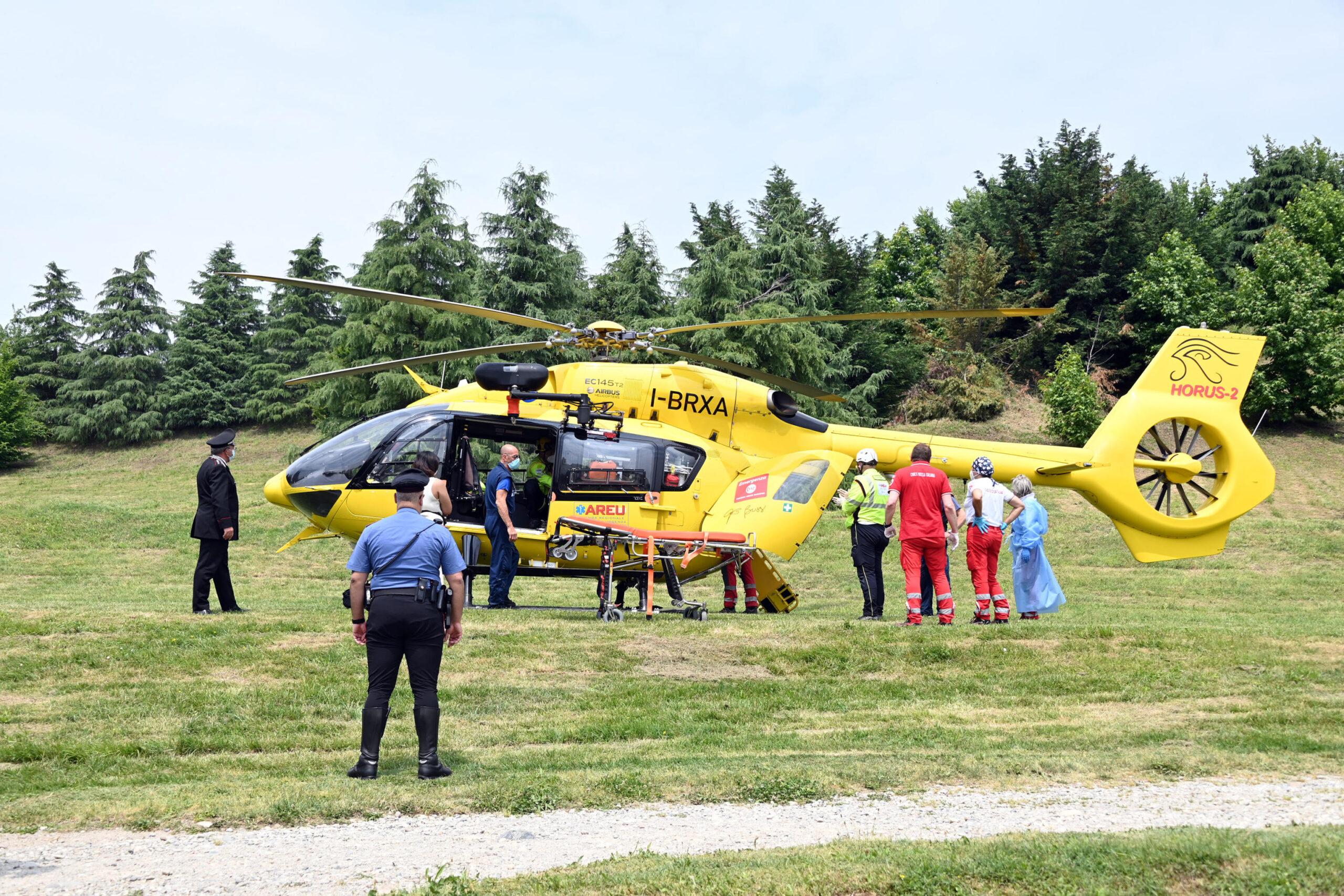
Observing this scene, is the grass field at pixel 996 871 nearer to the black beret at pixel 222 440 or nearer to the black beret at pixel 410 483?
the black beret at pixel 410 483

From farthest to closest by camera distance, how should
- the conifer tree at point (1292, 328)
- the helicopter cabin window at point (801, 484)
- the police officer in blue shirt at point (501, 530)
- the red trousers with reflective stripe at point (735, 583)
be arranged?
the conifer tree at point (1292, 328)
the red trousers with reflective stripe at point (735, 583)
the helicopter cabin window at point (801, 484)
the police officer in blue shirt at point (501, 530)

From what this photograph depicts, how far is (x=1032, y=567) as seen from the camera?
44.0ft

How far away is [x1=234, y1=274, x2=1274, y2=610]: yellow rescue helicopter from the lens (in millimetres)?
13617

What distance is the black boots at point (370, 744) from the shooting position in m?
6.81

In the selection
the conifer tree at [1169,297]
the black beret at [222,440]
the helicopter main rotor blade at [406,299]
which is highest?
the conifer tree at [1169,297]

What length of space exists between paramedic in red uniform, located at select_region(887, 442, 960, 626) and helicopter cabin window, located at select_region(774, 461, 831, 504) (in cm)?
138

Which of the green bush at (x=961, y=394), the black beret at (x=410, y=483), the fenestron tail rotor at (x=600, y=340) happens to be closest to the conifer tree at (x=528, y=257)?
the green bush at (x=961, y=394)

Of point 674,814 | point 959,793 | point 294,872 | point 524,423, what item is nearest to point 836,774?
point 959,793

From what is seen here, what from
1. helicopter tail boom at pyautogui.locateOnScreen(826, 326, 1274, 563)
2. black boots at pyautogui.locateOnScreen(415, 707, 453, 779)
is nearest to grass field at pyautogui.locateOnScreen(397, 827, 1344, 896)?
black boots at pyautogui.locateOnScreen(415, 707, 453, 779)

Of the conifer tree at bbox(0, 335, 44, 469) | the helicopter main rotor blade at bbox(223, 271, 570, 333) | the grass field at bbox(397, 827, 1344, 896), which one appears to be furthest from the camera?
the conifer tree at bbox(0, 335, 44, 469)

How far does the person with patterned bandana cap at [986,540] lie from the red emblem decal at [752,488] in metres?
2.42

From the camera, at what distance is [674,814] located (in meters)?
6.08

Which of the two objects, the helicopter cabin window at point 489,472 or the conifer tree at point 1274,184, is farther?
the conifer tree at point 1274,184

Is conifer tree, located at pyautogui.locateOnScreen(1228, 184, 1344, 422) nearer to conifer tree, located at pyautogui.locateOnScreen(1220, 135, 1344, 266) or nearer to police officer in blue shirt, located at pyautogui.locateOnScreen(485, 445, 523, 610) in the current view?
conifer tree, located at pyautogui.locateOnScreen(1220, 135, 1344, 266)
